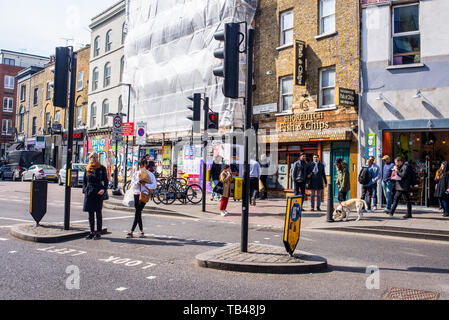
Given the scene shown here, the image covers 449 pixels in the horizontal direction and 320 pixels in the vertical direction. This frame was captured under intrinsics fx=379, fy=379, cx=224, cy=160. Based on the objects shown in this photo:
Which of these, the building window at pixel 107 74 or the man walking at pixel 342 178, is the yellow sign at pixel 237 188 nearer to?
the man walking at pixel 342 178

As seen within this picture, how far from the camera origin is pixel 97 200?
7.90m

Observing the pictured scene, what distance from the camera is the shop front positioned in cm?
1345

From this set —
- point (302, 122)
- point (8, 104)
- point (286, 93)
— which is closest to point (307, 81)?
point (286, 93)

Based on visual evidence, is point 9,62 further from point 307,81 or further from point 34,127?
point 307,81

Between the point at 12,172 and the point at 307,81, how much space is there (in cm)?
2820

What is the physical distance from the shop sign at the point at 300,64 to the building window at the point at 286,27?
1.45 meters

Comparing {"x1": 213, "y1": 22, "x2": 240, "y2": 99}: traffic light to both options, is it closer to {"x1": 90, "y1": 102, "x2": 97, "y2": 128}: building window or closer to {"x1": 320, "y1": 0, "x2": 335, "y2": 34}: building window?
{"x1": 320, "y1": 0, "x2": 335, "y2": 34}: building window

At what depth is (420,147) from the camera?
14.0 m

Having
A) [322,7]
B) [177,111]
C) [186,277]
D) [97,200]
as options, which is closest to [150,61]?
[177,111]

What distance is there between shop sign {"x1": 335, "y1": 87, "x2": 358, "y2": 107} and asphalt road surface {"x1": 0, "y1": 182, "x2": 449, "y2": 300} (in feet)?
21.3

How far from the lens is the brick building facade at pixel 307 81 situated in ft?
49.5

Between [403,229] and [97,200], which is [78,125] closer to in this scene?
[97,200]
